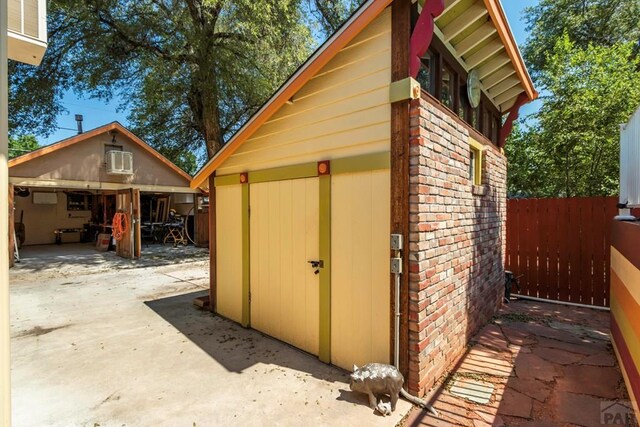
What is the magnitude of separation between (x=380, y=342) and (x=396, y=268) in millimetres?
796

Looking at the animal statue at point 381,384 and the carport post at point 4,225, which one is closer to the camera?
the carport post at point 4,225

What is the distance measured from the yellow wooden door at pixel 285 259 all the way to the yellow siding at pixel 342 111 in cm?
41

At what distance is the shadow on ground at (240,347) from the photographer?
3408mm

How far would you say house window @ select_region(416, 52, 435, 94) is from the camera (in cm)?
319

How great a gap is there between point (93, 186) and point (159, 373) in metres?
9.69

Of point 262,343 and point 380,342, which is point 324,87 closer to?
point 380,342

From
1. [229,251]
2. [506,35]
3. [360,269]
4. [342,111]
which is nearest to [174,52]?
[229,251]

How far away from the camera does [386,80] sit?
2.93m

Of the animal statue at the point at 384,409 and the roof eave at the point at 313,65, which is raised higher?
the roof eave at the point at 313,65

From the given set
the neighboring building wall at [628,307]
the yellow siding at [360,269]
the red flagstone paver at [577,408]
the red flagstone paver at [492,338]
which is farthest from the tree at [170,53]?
the red flagstone paver at [577,408]

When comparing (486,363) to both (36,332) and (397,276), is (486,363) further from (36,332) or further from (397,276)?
(36,332)

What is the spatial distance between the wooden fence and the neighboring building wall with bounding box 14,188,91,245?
1760 cm

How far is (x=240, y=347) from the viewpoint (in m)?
4.01

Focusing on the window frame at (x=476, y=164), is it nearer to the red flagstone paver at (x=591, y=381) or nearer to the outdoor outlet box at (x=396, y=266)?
the outdoor outlet box at (x=396, y=266)
